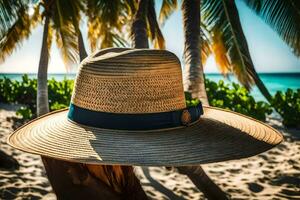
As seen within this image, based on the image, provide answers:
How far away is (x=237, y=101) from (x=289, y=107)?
5.01 feet

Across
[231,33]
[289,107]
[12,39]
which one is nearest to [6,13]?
[12,39]

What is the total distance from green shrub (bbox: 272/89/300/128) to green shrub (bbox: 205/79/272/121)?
332 millimetres

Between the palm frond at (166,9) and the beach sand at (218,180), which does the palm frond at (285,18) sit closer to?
the beach sand at (218,180)

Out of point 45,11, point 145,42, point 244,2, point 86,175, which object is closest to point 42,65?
point 45,11

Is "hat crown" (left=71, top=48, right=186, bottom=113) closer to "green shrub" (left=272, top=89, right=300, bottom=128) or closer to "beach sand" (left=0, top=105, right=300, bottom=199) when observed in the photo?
"beach sand" (left=0, top=105, right=300, bottom=199)

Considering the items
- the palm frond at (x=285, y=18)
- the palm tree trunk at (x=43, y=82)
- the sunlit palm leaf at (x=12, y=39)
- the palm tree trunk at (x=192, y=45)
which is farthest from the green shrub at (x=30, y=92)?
the palm frond at (x=285, y=18)

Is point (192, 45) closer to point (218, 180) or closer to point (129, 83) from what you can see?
point (218, 180)

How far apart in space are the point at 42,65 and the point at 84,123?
15.3 ft

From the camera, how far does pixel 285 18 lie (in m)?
5.29

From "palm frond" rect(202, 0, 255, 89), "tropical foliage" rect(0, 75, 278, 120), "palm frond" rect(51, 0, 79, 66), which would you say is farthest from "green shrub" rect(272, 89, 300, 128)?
"palm frond" rect(51, 0, 79, 66)

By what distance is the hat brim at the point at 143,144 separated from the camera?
1.25 metres

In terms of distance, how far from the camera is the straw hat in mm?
1278

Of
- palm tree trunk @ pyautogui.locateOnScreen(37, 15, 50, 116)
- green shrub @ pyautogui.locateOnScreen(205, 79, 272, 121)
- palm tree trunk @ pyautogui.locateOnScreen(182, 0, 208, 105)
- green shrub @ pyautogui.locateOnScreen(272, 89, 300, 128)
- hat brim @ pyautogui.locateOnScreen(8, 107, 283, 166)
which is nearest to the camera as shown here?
hat brim @ pyautogui.locateOnScreen(8, 107, 283, 166)

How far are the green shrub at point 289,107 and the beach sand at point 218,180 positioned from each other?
204 cm
